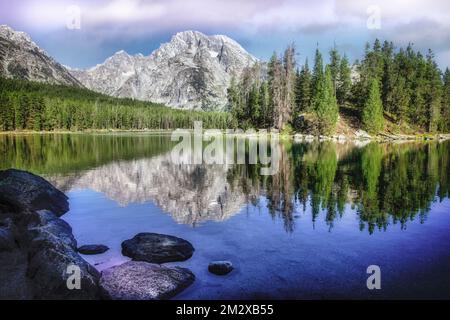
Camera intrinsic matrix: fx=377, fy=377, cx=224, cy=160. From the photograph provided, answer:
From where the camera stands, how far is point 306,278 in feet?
48.9

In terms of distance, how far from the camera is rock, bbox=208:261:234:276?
1535 centimetres

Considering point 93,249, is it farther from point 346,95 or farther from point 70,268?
point 346,95

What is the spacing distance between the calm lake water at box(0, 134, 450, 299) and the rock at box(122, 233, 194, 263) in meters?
0.47

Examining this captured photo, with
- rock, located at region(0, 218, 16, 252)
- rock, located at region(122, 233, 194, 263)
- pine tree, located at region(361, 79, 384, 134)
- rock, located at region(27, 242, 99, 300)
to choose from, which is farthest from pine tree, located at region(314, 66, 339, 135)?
rock, located at region(27, 242, 99, 300)

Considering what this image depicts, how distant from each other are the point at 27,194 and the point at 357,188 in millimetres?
25837

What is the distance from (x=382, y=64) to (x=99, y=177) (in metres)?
121

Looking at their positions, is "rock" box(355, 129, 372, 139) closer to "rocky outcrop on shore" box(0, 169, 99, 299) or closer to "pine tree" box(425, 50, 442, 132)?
"pine tree" box(425, 50, 442, 132)

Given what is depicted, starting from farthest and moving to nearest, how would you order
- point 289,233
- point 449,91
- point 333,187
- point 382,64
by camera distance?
point 449,91 → point 382,64 → point 333,187 → point 289,233

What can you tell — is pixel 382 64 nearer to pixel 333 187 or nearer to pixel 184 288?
pixel 333 187

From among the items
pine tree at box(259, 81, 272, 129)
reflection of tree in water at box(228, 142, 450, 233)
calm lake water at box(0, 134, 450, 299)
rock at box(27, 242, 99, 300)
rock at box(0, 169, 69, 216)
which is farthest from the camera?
pine tree at box(259, 81, 272, 129)

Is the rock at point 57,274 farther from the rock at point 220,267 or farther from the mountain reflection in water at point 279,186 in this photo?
the mountain reflection in water at point 279,186

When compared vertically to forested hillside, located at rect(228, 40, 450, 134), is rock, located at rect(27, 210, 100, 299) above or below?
below
